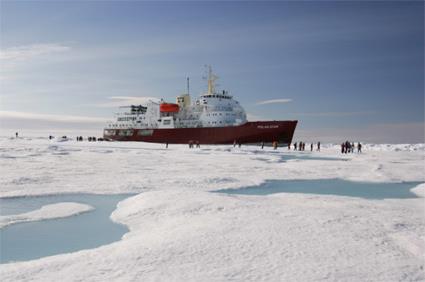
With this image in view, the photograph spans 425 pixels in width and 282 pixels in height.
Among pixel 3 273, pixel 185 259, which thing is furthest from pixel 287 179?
pixel 3 273

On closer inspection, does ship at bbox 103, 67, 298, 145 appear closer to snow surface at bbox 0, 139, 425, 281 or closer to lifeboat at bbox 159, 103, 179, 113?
lifeboat at bbox 159, 103, 179, 113

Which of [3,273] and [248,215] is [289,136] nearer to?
[248,215]

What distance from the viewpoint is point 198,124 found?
175ft

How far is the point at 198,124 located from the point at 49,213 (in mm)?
46066

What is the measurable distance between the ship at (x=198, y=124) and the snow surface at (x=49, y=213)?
3810cm

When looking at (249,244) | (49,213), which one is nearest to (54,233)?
(49,213)

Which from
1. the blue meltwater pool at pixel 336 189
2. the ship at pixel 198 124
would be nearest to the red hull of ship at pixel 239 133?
the ship at pixel 198 124

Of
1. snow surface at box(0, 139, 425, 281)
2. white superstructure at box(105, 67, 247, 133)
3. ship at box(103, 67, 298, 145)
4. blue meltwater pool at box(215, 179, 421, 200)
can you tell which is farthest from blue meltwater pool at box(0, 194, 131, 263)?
white superstructure at box(105, 67, 247, 133)

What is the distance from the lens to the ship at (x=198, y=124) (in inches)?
1896

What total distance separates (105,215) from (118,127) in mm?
57182

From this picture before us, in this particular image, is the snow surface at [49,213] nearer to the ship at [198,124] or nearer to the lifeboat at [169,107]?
the ship at [198,124]

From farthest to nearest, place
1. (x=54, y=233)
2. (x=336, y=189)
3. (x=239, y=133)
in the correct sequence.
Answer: (x=239, y=133), (x=336, y=189), (x=54, y=233)

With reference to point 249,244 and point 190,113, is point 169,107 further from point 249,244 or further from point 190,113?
point 249,244

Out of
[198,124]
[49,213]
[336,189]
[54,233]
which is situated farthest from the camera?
[198,124]
